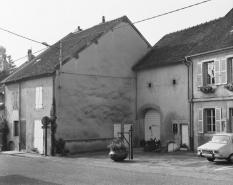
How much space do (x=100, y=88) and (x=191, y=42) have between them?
711 centimetres

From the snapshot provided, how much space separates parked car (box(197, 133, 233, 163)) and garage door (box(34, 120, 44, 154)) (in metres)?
11.6

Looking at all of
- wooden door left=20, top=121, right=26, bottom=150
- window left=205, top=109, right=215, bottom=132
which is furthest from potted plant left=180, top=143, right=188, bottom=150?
wooden door left=20, top=121, right=26, bottom=150

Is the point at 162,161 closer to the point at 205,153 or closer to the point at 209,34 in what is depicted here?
the point at 205,153

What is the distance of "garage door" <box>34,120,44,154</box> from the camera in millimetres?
23469

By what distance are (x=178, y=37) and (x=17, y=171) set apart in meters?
16.8

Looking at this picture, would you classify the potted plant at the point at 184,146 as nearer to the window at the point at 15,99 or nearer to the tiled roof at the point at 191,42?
the tiled roof at the point at 191,42

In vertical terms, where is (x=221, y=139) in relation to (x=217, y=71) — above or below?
below

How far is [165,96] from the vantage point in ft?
76.9

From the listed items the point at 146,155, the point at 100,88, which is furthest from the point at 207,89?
the point at 100,88

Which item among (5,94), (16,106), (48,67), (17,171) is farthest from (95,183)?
(5,94)

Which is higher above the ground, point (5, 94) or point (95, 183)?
point (5, 94)

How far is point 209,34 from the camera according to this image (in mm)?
22922

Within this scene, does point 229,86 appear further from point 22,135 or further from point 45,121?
point 22,135

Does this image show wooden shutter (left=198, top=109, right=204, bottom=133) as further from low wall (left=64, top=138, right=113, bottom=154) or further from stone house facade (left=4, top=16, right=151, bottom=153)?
low wall (left=64, top=138, right=113, bottom=154)
